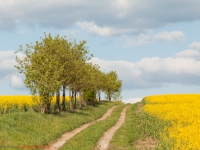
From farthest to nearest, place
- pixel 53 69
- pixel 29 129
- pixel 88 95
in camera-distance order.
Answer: pixel 88 95, pixel 53 69, pixel 29 129

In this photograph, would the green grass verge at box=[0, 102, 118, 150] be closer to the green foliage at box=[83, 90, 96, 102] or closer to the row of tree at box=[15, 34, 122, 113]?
the row of tree at box=[15, 34, 122, 113]

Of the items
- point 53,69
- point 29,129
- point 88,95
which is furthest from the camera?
point 88,95

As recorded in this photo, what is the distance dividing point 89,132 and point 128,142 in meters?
5.50

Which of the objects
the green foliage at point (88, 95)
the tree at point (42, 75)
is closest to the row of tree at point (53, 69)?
the tree at point (42, 75)

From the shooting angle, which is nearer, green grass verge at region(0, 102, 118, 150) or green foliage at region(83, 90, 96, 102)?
green grass verge at region(0, 102, 118, 150)

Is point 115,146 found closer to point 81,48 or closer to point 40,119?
point 40,119

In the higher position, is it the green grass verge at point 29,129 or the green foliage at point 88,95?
the green foliage at point 88,95

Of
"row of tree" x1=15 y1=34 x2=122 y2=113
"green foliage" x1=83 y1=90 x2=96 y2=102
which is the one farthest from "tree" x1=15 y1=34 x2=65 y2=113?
"green foliage" x1=83 y1=90 x2=96 y2=102

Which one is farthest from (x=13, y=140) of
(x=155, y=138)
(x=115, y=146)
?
(x=155, y=138)

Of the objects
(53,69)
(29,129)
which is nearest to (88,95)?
(53,69)

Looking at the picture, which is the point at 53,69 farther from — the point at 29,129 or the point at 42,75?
the point at 29,129

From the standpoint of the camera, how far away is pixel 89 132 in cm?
3234

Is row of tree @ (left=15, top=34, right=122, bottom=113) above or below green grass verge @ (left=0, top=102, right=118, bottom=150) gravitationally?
above

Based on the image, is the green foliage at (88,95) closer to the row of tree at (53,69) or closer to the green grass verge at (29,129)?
the row of tree at (53,69)
